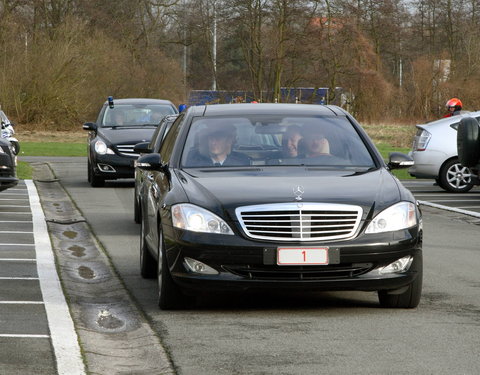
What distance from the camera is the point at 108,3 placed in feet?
203

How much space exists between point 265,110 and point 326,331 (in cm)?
270

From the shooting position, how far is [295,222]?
816 cm

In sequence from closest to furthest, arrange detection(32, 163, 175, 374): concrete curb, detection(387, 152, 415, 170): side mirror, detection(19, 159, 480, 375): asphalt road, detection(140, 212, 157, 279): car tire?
1. detection(19, 159, 480, 375): asphalt road
2. detection(32, 163, 175, 374): concrete curb
3. detection(387, 152, 415, 170): side mirror
4. detection(140, 212, 157, 279): car tire

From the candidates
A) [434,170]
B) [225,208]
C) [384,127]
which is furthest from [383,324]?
[384,127]

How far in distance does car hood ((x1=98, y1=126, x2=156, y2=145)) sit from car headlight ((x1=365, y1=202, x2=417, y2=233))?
1451 cm

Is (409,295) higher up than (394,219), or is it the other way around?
(394,219)

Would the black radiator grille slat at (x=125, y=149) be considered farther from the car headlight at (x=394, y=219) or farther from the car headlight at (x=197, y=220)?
the car headlight at (x=394, y=219)

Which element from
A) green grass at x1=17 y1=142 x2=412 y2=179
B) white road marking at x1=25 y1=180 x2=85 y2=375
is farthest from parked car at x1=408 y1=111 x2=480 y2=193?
white road marking at x1=25 y1=180 x2=85 y2=375

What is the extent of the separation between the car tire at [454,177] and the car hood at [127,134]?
5367 millimetres

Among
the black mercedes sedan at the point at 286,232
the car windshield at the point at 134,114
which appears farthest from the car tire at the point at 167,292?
the car windshield at the point at 134,114

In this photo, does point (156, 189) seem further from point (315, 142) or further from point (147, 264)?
point (315, 142)

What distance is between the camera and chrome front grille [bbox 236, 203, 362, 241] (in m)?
8.16

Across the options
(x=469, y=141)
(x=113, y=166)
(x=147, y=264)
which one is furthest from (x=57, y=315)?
(x=113, y=166)

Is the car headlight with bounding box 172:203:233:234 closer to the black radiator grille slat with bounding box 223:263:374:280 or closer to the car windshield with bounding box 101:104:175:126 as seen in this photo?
the black radiator grille slat with bounding box 223:263:374:280
